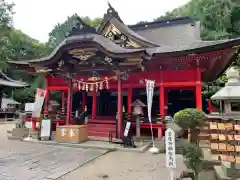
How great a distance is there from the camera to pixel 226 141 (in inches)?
153

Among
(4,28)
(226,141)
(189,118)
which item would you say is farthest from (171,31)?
(4,28)

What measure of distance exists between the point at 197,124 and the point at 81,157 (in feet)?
12.8

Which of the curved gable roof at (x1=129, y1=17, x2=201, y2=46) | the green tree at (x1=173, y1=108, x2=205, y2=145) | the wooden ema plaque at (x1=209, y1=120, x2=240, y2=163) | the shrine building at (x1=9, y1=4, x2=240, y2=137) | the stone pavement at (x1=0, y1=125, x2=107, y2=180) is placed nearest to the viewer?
the wooden ema plaque at (x1=209, y1=120, x2=240, y2=163)

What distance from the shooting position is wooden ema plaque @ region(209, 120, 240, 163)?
3.80m

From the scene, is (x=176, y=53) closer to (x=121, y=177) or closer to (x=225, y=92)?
(x=225, y=92)

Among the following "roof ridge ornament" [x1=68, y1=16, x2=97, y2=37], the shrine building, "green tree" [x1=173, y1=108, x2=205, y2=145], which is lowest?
"green tree" [x1=173, y1=108, x2=205, y2=145]

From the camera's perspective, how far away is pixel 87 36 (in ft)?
29.3

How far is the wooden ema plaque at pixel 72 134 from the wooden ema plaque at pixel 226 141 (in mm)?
5663

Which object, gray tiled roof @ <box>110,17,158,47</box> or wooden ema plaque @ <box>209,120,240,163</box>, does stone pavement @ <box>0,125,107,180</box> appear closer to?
wooden ema plaque @ <box>209,120,240,163</box>

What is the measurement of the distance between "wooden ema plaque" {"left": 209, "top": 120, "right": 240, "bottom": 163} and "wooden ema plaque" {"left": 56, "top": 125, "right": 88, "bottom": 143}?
5.66m

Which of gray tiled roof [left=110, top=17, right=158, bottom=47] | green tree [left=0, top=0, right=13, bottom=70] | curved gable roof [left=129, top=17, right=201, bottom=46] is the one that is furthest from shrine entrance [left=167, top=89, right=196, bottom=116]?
green tree [left=0, top=0, right=13, bottom=70]

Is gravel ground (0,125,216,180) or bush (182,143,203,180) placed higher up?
bush (182,143,203,180)

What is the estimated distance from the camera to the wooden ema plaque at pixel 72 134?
8.20m

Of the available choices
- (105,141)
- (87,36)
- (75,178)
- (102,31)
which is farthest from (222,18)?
(75,178)
